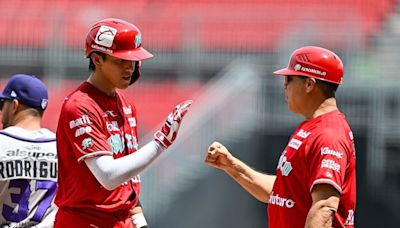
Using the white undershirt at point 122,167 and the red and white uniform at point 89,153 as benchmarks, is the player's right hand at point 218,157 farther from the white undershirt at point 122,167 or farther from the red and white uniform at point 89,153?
the white undershirt at point 122,167

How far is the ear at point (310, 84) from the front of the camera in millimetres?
4938

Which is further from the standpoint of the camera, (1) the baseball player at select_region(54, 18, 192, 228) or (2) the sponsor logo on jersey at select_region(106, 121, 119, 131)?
(2) the sponsor logo on jersey at select_region(106, 121, 119, 131)

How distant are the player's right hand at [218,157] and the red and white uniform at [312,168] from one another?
1.79 feet

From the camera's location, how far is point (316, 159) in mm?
4676

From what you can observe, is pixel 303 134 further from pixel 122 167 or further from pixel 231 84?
pixel 231 84

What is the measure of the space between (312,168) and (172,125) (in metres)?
0.72

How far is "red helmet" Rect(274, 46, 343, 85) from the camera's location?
4.93 metres

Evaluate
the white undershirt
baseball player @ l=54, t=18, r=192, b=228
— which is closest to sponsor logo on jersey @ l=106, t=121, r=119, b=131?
baseball player @ l=54, t=18, r=192, b=228

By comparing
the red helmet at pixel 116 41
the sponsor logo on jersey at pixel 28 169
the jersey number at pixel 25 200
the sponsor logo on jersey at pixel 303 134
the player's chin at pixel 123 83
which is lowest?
the jersey number at pixel 25 200

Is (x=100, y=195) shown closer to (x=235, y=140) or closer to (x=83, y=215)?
(x=83, y=215)

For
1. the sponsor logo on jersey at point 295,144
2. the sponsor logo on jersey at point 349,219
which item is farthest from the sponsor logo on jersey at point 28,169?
the sponsor logo on jersey at point 349,219

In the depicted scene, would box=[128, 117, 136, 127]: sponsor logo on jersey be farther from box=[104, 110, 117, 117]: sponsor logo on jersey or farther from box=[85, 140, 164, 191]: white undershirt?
box=[85, 140, 164, 191]: white undershirt

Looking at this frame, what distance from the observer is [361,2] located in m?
14.5

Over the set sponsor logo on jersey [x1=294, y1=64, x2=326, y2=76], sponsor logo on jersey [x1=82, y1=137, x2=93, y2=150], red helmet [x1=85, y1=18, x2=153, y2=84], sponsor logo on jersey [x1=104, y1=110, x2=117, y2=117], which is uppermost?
red helmet [x1=85, y1=18, x2=153, y2=84]
